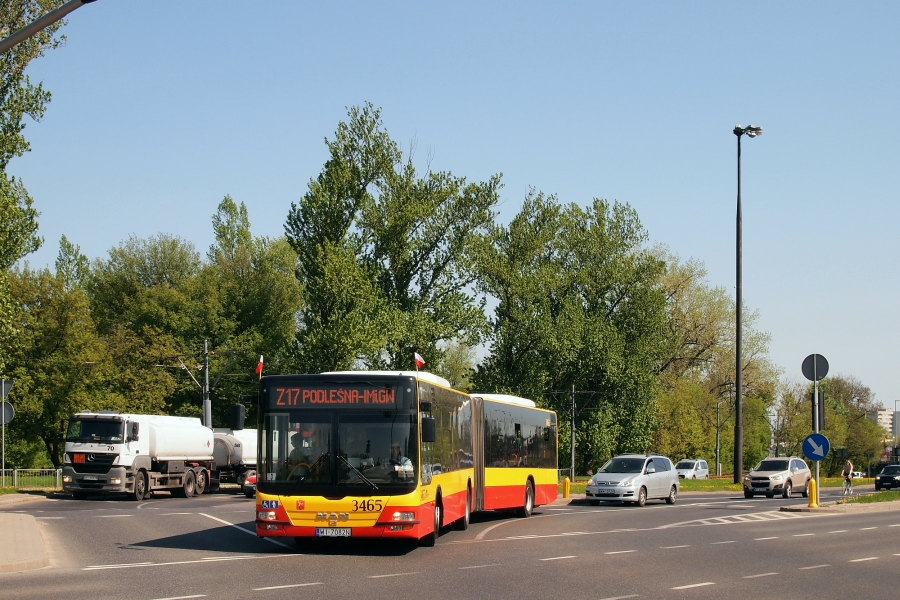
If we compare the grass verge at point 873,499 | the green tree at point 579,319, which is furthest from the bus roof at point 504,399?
the green tree at point 579,319

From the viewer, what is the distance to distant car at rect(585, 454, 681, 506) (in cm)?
3450

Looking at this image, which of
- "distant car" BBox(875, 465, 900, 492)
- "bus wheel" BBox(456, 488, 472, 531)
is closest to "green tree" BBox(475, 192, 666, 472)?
"distant car" BBox(875, 465, 900, 492)

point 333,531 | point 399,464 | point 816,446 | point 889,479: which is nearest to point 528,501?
point 816,446

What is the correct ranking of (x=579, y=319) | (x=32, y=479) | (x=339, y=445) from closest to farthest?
(x=339, y=445) < (x=32, y=479) < (x=579, y=319)

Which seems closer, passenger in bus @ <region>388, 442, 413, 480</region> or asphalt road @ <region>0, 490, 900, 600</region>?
asphalt road @ <region>0, 490, 900, 600</region>

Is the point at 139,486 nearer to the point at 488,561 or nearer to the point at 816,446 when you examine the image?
the point at 816,446

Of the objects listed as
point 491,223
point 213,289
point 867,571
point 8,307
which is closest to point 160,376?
point 213,289

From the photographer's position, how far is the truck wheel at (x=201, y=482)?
41753 mm

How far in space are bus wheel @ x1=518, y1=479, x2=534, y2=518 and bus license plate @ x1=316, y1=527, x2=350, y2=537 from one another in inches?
496

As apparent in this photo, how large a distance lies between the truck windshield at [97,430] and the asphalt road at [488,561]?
9.36 m

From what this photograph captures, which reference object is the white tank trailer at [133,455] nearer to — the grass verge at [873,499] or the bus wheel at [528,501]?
the bus wheel at [528,501]

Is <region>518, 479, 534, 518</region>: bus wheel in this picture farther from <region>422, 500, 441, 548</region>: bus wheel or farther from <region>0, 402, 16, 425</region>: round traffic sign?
<region>0, 402, 16, 425</region>: round traffic sign

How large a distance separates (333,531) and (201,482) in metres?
26.6

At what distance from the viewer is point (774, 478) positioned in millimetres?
41281
